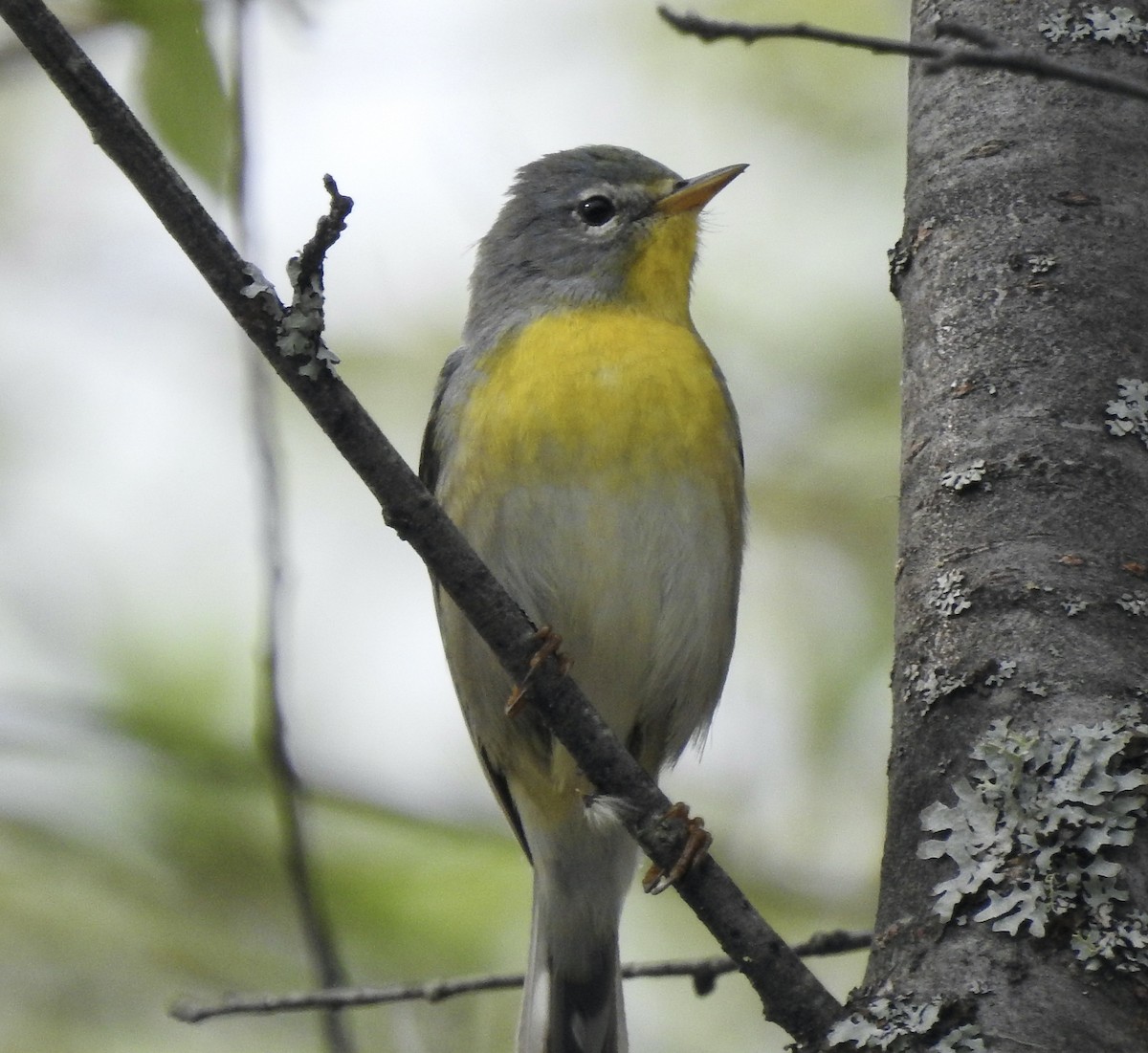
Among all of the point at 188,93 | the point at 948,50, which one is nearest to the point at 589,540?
the point at 188,93

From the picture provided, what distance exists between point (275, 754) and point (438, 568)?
1.56 ft

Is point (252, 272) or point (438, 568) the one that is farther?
point (438, 568)

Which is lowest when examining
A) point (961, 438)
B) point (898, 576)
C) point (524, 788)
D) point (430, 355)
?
point (524, 788)

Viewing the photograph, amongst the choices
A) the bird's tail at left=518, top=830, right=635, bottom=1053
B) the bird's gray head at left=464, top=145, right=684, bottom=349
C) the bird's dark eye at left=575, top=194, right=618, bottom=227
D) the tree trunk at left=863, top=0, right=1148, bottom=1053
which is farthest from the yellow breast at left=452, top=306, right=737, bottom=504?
the bird's tail at left=518, top=830, right=635, bottom=1053

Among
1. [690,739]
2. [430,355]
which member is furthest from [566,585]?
[430,355]

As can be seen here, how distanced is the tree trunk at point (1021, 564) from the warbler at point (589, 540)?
1298 millimetres

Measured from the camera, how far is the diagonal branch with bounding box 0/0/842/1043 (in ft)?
7.55

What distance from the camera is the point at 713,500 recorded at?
4688mm

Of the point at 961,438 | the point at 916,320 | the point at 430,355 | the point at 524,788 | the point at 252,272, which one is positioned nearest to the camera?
the point at 252,272

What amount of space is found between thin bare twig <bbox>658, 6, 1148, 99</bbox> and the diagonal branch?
0.89m

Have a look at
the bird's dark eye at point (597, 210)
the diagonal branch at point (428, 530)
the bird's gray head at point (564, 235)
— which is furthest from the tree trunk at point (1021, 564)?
the bird's dark eye at point (597, 210)

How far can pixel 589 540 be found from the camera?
4.47 metres

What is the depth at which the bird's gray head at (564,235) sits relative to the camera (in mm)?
5344

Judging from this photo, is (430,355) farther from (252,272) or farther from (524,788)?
(252,272)
